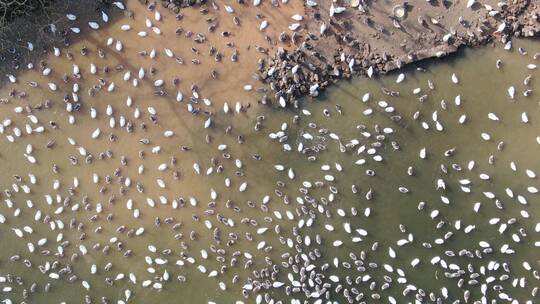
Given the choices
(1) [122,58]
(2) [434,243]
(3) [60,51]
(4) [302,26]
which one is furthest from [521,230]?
(3) [60,51]

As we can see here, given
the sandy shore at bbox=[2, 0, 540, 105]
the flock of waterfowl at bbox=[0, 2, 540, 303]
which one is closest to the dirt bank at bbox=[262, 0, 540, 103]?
the sandy shore at bbox=[2, 0, 540, 105]

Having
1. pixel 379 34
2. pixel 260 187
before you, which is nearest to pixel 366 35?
pixel 379 34

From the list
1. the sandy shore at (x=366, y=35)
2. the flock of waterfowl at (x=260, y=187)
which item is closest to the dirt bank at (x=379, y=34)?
the sandy shore at (x=366, y=35)

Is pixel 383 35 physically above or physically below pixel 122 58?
above

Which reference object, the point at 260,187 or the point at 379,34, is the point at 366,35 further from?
the point at 260,187

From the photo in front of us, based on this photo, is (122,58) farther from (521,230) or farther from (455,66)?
(521,230)

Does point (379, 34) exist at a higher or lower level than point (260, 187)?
higher

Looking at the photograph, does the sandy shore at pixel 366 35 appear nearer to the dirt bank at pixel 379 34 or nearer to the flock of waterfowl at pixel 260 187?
the dirt bank at pixel 379 34

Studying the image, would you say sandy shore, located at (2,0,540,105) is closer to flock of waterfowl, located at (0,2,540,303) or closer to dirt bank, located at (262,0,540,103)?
dirt bank, located at (262,0,540,103)
